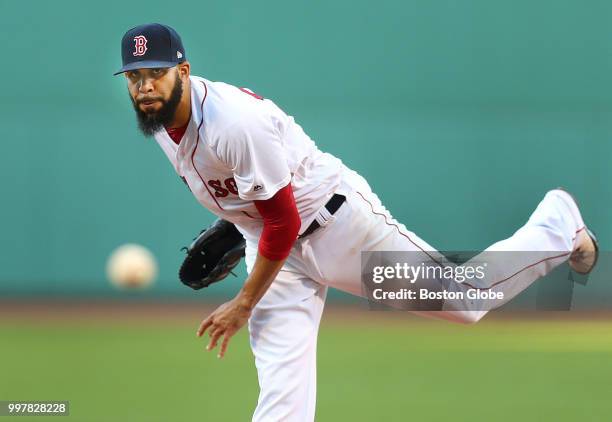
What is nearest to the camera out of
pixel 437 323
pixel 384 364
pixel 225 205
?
pixel 225 205

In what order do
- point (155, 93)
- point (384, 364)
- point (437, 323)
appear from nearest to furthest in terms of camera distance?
point (155, 93), point (384, 364), point (437, 323)

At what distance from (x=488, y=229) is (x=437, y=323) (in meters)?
1.04

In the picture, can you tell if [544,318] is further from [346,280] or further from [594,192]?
[346,280]

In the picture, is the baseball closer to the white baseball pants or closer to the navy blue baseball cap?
the white baseball pants

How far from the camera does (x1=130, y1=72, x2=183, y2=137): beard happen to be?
3010mm

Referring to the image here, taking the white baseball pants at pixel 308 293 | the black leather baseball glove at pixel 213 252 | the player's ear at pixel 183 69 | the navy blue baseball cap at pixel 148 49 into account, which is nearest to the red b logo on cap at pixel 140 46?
the navy blue baseball cap at pixel 148 49

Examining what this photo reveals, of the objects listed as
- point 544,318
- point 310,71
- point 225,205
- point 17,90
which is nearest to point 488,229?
point 544,318

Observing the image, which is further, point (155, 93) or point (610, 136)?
point (610, 136)

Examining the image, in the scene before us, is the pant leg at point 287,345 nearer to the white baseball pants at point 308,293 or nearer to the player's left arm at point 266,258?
the white baseball pants at point 308,293

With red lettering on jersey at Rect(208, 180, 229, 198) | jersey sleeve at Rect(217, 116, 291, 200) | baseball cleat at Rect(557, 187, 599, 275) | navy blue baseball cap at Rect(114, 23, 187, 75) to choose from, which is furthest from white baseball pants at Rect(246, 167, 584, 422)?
navy blue baseball cap at Rect(114, 23, 187, 75)

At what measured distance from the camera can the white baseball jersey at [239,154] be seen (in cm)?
297

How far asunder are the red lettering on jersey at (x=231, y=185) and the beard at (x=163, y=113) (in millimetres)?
277

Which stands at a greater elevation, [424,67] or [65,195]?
[424,67]

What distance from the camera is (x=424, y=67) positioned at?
7703mm
